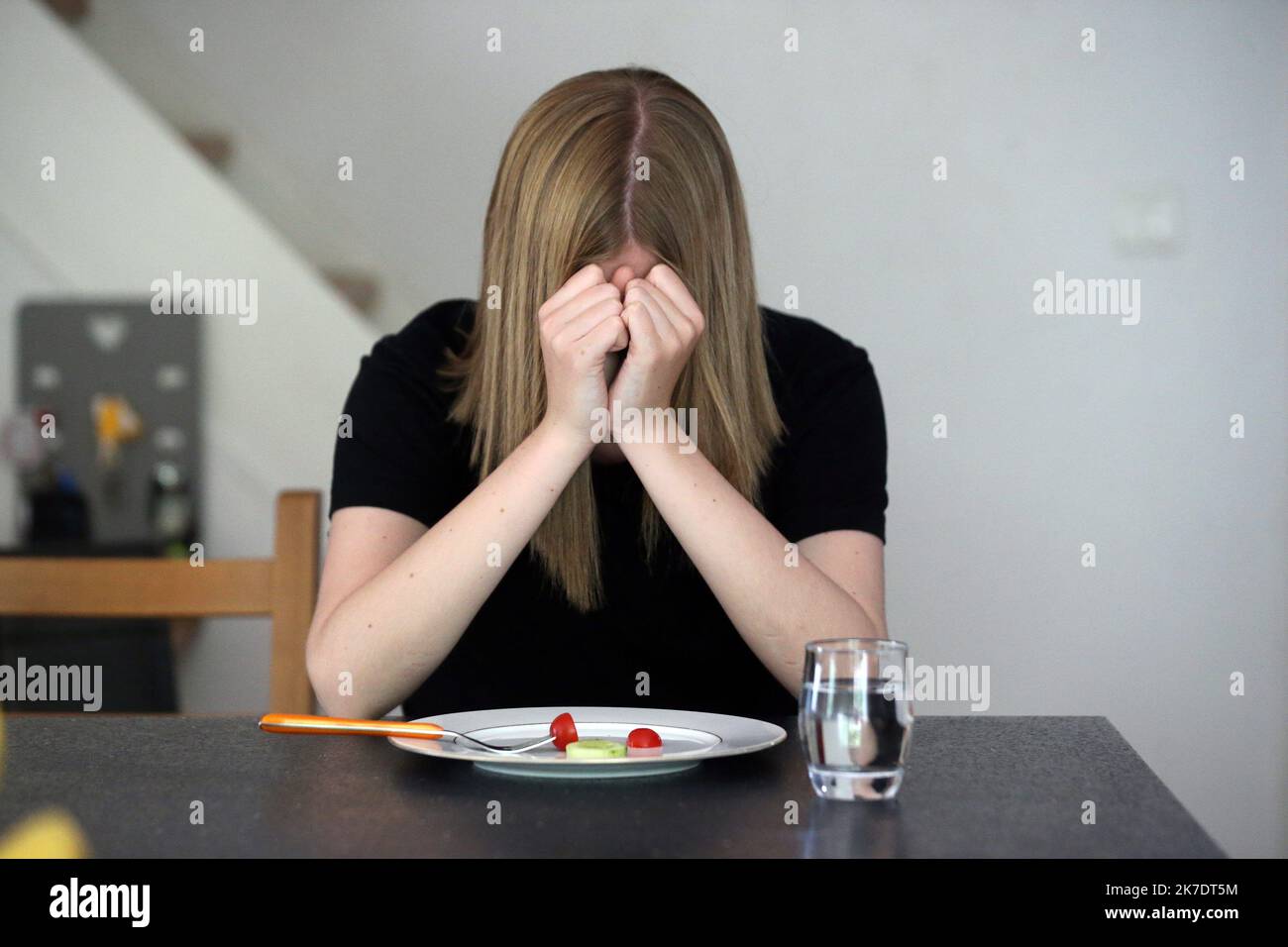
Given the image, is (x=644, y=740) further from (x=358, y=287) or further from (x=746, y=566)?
(x=358, y=287)

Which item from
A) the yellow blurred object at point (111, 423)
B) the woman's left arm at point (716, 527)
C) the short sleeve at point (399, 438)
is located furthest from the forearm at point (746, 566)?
the yellow blurred object at point (111, 423)

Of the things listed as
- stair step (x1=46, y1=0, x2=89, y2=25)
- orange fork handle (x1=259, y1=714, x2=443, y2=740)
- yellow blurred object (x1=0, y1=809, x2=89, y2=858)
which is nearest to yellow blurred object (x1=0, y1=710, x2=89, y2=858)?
yellow blurred object (x1=0, y1=809, x2=89, y2=858)

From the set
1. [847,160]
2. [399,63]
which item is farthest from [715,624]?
[399,63]

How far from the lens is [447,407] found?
1.39 meters

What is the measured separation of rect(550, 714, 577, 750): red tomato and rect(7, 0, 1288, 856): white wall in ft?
6.38

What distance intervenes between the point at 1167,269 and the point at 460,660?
1.94m

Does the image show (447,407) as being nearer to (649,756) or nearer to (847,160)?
(649,756)

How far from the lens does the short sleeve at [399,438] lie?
1.29 metres

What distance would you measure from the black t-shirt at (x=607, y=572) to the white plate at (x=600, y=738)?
0.34m

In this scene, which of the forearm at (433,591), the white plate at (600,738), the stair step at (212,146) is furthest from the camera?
the stair step at (212,146)

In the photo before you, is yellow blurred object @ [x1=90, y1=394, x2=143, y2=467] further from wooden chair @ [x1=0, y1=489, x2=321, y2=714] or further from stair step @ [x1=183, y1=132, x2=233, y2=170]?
wooden chair @ [x1=0, y1=489, x2=321, y2=714]

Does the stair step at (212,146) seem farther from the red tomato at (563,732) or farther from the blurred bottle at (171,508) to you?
the red tomato at (563,732)

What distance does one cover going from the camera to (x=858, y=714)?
2.31 ft

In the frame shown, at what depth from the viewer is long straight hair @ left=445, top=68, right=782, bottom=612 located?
4.02 ft
